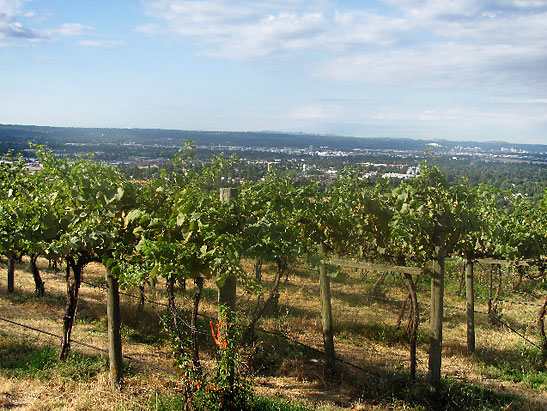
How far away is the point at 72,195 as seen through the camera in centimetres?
485

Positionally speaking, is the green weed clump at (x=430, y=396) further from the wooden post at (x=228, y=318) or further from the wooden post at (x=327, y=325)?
the wooden post at (x=228, y=318)

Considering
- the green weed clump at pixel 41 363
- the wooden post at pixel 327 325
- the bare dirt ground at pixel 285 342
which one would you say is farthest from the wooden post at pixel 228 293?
the green weed clump at pixel 41 363

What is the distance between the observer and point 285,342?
762 centimetres

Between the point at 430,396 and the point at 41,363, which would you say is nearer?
the point at 430,396

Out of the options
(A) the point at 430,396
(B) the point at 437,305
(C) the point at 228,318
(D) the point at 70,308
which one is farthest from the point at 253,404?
(D) the point at 70,308

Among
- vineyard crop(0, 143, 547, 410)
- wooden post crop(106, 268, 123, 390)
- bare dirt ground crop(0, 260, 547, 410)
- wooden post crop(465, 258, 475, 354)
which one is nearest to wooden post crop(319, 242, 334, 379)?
vineyard crop(0, 143, 547, 410)

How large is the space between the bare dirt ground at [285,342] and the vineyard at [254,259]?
54 mm

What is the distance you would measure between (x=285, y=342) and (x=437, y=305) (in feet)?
10.0

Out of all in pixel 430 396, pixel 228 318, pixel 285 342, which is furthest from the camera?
pixel 285 342

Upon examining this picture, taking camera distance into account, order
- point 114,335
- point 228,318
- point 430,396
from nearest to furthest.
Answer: point 228,318
point 114,335
point 430,396

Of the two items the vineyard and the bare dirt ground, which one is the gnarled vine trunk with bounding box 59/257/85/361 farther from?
the bare dirt ground

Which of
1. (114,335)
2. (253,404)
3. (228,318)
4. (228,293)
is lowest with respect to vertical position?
(253,404)

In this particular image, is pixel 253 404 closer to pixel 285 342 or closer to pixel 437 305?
pixel 437 305

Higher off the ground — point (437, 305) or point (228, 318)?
point (228, 318)
